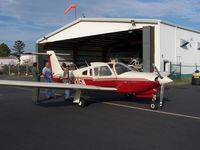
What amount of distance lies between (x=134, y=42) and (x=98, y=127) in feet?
134

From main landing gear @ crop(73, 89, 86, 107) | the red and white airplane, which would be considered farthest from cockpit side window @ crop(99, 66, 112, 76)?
main landing gear @ crop(73, 89, 86, 107)

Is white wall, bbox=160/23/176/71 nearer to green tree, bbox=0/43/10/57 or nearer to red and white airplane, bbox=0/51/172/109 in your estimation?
red and white airplane, bbox=0/51/172/109

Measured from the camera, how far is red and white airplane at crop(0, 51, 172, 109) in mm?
12652

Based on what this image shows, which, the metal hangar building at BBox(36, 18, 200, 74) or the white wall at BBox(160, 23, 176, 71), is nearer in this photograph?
the metal hangar building at BBox(36, 18, 200, 74)

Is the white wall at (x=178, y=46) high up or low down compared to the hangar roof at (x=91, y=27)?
down

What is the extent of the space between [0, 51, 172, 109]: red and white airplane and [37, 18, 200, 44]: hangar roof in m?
16.6

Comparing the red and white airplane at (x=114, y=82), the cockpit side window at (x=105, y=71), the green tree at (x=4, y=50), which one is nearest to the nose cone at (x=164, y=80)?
the red and white airplane at (x=114, y=82)

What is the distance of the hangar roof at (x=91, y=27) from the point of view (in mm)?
31331

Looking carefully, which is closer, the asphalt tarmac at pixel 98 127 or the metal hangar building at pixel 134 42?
the asphalt tarmac at pixel 98 127

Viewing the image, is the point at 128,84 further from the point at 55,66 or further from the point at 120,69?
the point at 55,66

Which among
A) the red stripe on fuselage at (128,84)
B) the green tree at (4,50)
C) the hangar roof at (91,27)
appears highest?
the green tree at (4,50)

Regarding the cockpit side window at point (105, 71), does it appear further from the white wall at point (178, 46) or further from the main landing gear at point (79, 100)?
the white wall at point (178, 46)

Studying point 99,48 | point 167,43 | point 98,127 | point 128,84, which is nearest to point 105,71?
point 128,84

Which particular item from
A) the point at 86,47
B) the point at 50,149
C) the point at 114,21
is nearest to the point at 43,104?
the point at 50,149
